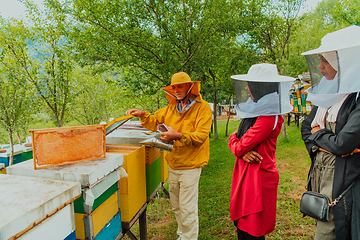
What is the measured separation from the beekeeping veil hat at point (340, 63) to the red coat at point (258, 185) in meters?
0.40

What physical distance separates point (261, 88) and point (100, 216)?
5.34ft

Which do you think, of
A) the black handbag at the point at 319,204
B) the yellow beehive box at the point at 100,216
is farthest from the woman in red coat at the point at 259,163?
the yellow beehive box at the point at 100,216

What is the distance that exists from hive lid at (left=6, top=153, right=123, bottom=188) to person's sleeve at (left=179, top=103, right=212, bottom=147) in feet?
2.55

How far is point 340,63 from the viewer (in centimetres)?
142

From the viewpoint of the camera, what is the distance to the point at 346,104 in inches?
58.9

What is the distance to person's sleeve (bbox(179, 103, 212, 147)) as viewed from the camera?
2107mm

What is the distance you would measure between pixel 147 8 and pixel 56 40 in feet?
8.43

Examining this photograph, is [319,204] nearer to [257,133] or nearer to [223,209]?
[257,133]

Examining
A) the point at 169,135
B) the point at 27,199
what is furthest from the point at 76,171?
the point at 169,135

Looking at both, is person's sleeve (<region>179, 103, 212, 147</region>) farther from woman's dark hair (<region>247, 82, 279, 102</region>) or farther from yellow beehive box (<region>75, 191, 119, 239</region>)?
yellow beehive box (<region>75, 191, 119, 239</region>)

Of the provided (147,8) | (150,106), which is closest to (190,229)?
(147,8)

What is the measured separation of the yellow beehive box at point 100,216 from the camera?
4.69ft

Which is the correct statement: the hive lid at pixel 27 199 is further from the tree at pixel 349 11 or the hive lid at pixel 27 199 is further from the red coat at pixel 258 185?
the tree at pixel 349 11

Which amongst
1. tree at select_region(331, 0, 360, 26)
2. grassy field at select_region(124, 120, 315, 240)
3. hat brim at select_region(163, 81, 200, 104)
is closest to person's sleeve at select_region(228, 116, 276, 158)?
hat brim at select_region(163, 81, 200, 104)
